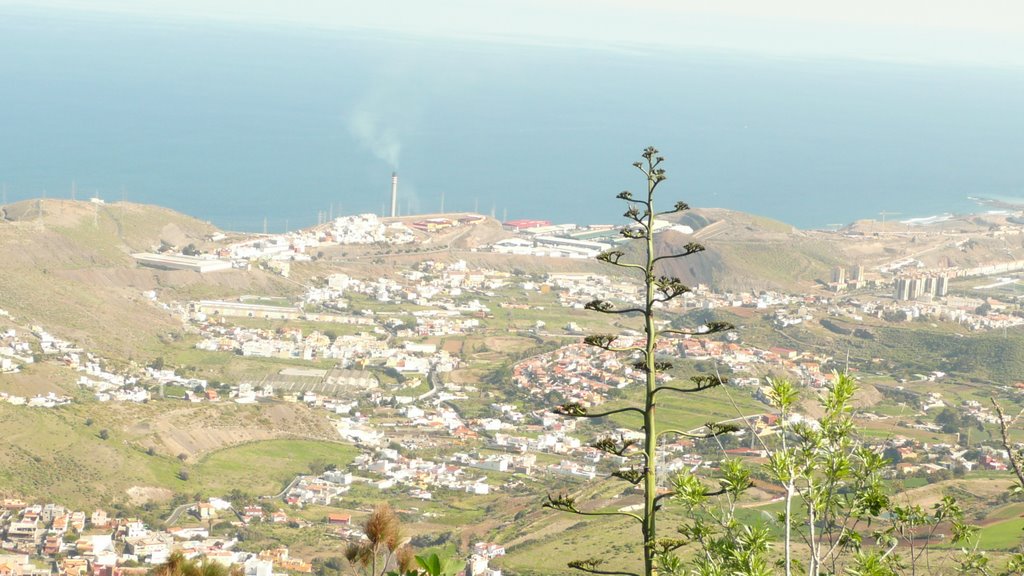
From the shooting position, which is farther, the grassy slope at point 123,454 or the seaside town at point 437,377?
the grassy slope at point 123,454

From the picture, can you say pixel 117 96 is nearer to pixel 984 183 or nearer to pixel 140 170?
pixel 140 170

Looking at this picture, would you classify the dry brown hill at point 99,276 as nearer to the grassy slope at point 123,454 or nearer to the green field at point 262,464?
the grassy slope at point 123,454

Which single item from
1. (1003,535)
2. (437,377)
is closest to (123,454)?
(437,377)

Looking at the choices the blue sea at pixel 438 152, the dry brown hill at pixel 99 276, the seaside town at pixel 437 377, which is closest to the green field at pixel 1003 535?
the seaside town at pixel 437 377

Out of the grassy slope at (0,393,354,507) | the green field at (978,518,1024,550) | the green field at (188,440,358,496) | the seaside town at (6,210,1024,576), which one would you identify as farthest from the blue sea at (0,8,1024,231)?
the green field at (978,518,1024,550)

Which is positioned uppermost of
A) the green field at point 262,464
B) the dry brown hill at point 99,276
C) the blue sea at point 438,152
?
the blue sea at point 438,152

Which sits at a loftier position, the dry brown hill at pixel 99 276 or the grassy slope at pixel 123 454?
the dry brown hill at pixel 99 276

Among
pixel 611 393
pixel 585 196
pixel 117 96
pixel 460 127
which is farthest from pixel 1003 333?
pixel 117 96

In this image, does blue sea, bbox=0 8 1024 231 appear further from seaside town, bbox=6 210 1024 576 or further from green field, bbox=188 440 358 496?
green field, bbox=188 440 358 496

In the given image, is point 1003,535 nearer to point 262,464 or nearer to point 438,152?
point 262,464

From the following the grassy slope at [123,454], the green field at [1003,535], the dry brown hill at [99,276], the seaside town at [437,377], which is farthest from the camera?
the dry brown hill at [99,276]

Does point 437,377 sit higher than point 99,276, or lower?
lower
